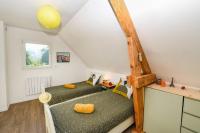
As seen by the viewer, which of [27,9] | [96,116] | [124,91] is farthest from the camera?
[124,91]

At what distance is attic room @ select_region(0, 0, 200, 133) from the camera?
1.45 m

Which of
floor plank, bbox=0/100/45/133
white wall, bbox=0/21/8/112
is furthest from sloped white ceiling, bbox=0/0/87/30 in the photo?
floor plank, bbox=0/100/45/133

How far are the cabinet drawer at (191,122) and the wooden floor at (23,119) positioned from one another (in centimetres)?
96

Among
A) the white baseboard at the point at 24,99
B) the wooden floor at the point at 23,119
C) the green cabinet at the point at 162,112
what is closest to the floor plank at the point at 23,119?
the wooden floor at the point at 23,119

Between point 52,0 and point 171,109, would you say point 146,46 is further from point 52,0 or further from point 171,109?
point 52,0

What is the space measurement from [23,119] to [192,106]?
3198mm

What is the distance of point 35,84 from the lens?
348cm

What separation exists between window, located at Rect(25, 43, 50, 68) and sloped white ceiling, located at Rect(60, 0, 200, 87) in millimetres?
1800

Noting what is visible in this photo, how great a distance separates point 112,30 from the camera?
2086 millimetres

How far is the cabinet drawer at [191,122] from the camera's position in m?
1.44

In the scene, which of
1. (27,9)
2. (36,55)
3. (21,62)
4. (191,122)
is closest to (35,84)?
(21,62)

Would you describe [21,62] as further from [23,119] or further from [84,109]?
A: [84,109]

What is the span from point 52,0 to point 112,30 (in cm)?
118

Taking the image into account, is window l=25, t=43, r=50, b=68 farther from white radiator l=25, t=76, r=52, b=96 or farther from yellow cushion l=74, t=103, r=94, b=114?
yellow cushion l=74, t=103, r=94, b=114
